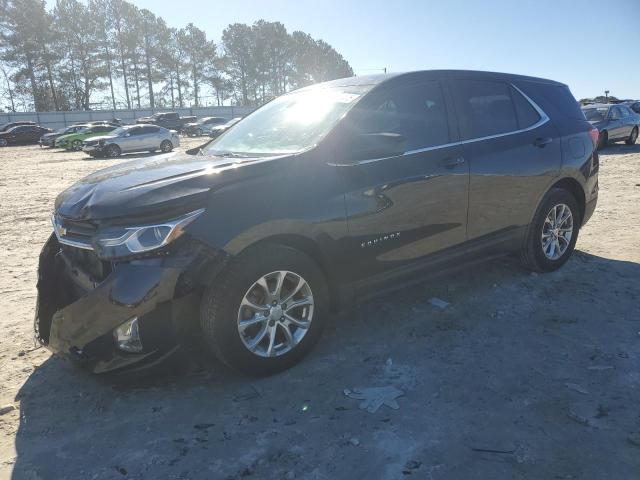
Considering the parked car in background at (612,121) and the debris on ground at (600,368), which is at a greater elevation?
the parked car in background at (612,121)

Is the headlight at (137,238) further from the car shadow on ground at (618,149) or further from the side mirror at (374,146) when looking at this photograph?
the car shadow on ground at (618,149)

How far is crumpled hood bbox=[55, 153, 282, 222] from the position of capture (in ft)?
9.16

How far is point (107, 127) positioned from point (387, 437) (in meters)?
33.4

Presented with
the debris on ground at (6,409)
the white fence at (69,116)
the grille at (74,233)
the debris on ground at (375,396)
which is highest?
the white fence at (69,116)

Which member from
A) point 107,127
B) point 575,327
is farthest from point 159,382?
point 107,127

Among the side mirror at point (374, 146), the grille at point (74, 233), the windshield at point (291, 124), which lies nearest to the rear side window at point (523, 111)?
the windshield at point (291, 124)

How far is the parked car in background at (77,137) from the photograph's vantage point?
30.7 metres

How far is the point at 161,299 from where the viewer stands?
2742 millimetres

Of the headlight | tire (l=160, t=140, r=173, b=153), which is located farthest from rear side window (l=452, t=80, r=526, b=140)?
tire (l=160, t=140, r=173, b=153)

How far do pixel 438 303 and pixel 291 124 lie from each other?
1.91 m

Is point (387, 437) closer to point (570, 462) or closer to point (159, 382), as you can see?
point (570, 462)

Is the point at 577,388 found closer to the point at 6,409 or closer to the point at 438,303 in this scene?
the point at 438,303

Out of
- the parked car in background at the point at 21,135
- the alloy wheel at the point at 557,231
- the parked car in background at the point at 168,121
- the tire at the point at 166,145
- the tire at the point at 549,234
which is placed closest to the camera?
the tire at the point at 549,234

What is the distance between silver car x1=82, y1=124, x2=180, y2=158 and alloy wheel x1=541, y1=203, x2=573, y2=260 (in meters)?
22.8
